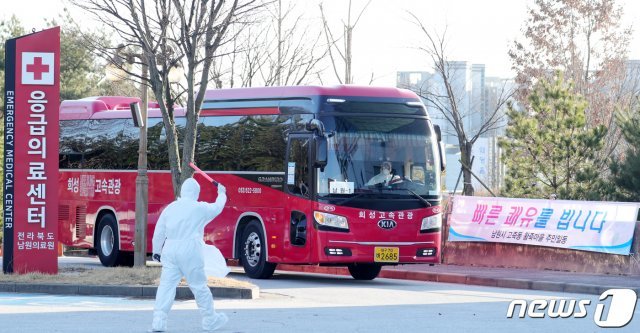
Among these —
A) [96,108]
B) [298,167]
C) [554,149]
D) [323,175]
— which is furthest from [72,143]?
[554,149]

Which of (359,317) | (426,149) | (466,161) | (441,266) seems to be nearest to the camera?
(359,317)

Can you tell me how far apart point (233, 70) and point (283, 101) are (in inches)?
562

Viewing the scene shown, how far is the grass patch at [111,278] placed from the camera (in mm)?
17797

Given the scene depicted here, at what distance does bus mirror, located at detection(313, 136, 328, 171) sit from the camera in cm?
2011

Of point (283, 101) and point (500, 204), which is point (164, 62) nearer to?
point (283, 101)

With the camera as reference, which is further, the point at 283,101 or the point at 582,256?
the point at 582,256

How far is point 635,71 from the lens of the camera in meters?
56.2

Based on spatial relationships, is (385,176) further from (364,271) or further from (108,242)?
(108,242)

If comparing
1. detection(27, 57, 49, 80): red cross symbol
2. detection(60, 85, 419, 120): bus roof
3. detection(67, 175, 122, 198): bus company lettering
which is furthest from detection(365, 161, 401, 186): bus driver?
detection(67, 175, 122, 198): bus company lettering

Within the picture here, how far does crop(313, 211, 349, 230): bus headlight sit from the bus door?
167 mm

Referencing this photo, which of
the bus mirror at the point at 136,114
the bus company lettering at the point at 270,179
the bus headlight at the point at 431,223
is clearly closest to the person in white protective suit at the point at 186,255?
the bus company lettering at the point at 270,179

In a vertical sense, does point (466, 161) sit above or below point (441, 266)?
above

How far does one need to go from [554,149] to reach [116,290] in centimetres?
1497

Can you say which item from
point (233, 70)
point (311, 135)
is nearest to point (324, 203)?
point (311, 135)
